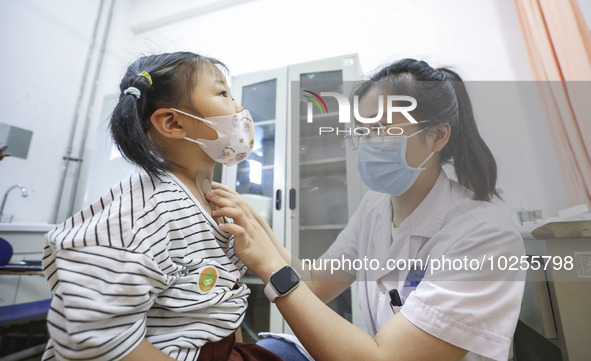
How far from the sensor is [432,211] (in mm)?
719

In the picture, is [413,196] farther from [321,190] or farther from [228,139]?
[321,190]

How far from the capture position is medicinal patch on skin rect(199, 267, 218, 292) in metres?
0.55

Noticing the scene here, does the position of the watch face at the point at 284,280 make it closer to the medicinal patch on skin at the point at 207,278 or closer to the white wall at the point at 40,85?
the medicinal patch on skin at the point at 207,278

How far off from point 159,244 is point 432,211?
2.13ft

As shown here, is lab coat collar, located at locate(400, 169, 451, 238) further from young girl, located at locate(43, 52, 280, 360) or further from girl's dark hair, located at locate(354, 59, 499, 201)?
young girl, located at locate(43, 52, 280, 360)

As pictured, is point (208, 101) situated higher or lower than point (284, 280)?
higher

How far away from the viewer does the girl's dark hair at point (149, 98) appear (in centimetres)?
61

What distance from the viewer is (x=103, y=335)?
0.40m

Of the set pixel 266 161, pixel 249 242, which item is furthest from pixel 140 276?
pixel 266 161

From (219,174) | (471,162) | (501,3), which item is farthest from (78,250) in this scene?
(501,3)

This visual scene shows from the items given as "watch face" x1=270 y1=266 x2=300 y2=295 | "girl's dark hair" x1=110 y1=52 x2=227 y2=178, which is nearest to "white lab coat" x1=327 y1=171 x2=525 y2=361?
"watch face" x1=270 y1=266 x2=300 y2=295

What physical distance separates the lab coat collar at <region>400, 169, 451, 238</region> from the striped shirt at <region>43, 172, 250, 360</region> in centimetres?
48

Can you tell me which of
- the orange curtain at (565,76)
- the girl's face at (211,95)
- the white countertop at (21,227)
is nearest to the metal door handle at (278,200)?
the girl's face at (211,95)

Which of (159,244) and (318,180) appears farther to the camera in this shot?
(318,180)
